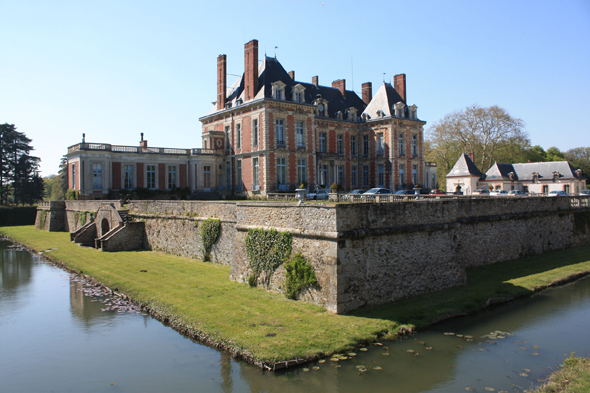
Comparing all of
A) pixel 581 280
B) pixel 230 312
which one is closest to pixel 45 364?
pixel 230 312

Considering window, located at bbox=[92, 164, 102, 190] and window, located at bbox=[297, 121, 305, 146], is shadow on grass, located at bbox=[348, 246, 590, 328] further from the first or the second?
window, located at bbox=[92, 164, 102, 190]

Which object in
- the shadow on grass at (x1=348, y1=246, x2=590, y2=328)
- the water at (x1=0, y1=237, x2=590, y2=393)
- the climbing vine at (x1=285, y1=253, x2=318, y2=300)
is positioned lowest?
the water at (x1=0, y1=237, x2=590, y2=393)

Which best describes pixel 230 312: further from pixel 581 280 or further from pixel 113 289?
pixel 581 280

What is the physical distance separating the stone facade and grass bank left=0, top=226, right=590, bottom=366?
0.42 m

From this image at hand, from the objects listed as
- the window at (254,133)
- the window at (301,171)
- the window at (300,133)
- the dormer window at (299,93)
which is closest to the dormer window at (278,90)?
the dormer window at (299,93)

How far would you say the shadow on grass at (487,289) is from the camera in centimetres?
950

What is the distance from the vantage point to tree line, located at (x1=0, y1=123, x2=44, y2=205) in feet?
134

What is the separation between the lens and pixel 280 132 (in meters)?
29.1

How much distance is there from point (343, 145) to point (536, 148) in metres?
42.0

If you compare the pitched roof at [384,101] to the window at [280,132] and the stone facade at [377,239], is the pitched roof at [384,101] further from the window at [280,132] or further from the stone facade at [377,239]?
the stone facade at [377,239]

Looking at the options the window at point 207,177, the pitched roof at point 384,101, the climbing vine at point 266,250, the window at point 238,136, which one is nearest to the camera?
the climbing vine at point 266,250

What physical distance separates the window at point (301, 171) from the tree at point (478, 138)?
2502 cm

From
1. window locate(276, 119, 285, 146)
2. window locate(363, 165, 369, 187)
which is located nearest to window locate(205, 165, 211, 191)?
window locate(276, 119, 285, 146)

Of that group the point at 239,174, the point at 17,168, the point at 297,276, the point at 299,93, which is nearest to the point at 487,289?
the point at 297,276
